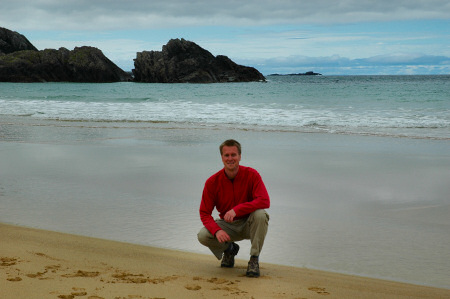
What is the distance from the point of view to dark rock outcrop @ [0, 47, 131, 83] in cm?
10162

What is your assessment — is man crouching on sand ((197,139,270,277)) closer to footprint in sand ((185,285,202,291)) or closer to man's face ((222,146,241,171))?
man's face ((222,146,241,171))

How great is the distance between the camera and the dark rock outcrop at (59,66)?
333 feet

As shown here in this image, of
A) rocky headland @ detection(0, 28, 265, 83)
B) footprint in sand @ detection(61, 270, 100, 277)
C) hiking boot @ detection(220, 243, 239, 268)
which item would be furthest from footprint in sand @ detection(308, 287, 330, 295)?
rocky headland @ detection(0, 28, 265, 83)

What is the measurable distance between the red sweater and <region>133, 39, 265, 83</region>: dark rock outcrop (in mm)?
105966

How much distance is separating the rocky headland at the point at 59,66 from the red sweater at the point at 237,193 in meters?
104

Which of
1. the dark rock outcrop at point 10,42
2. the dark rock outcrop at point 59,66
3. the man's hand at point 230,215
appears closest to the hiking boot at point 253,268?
the man's hand at point 230,215

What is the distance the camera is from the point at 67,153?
38.4 feet

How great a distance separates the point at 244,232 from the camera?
185 inches

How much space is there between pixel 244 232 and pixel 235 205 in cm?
27

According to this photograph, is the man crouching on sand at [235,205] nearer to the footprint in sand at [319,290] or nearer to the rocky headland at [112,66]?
the footprint in sand at [319,290]

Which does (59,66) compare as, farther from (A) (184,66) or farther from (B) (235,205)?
(B) (235,205)

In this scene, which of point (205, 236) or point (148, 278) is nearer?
point (148, 278)

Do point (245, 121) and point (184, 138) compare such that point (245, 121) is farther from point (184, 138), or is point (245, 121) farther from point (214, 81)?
point (214, 81)

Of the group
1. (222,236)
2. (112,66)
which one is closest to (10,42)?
(112,66)
